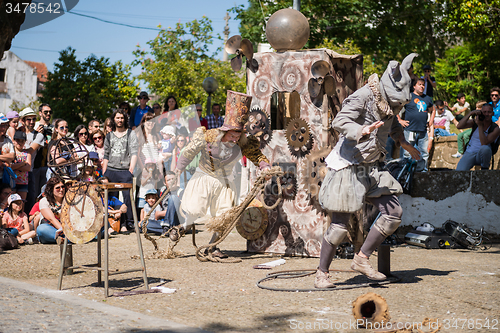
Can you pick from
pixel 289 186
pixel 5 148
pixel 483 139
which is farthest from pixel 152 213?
pixel 483 139

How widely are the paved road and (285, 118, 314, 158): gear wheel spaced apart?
11.5 feet

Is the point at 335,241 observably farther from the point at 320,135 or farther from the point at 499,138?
the point at 499,138

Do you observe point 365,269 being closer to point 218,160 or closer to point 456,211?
point 218,160

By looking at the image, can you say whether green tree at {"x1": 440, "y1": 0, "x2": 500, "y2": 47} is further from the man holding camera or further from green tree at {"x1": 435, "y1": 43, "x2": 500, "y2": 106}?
the man holding camera

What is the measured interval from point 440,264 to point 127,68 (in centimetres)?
1541

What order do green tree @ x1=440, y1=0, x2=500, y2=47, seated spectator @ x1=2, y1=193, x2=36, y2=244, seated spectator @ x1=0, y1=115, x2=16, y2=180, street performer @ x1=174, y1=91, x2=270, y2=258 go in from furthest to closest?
green tree @ x1=440, y1=0, x2=500, y2=47 < seated spectator @ x1=0, y1=115, x2=16, y2=180 < seated spectator @ x1=2, y1=193, x2=36, y2=244 < street performer @ x1=174, y1=91, x2=270, y2=258

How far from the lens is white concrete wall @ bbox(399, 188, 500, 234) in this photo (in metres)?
8.28

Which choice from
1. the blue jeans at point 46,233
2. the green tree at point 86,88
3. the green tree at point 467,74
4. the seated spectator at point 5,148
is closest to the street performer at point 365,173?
the blue jeans at point 46,233

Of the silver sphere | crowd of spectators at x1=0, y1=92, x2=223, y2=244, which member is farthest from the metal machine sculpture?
the silver sphere

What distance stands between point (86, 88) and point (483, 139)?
14.6m

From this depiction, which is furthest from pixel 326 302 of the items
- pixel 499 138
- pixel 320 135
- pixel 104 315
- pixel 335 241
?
pixel 499 138

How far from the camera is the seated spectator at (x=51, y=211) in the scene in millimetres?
7797

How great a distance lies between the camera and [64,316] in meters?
4.00

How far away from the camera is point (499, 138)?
29.9ft
